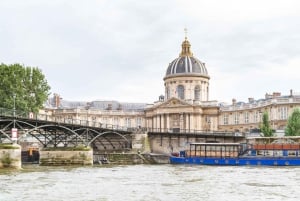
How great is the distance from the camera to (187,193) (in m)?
34.3

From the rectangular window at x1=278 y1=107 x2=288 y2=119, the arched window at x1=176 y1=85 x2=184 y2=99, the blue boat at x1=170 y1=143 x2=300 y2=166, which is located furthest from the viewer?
the arched window at x1=176 y1=85 x2=184 y2=99

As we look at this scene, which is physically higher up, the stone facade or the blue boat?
the stone facade

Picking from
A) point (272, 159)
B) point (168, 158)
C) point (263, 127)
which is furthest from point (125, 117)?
point (272, 159)

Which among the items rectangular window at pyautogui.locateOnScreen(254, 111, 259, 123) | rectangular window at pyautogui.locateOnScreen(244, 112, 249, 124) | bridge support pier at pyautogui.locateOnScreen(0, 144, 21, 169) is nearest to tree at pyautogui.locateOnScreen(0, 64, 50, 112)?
bridge support pier at pyautogui.locateOnScreen(0, 144, 21, 169)

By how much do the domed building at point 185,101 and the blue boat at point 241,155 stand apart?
38.3 meters

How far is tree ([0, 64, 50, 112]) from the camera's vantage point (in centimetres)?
7725

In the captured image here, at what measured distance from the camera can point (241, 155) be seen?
243 feet

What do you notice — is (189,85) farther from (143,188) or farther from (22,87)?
(143,188)

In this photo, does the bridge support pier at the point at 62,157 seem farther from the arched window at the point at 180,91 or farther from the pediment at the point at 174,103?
the arched window at the point at 180,91

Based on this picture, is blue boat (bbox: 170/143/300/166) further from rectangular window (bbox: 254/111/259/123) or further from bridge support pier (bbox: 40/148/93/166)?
rectangular window (bbox: 254/111/259/123)

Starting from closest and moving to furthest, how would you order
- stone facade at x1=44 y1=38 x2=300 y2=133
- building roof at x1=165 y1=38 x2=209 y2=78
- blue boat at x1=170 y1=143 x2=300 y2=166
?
blue boat at x1=170 y1=143 x2=300 y2=166 → stone facade at x1=44 y1=38 x2=300 y2=133 → building roof at x1=165 y1=38 x2=209 y2=78

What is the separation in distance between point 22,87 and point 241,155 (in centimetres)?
3139

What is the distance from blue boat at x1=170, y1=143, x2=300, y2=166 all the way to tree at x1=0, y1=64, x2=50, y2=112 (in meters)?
20.9

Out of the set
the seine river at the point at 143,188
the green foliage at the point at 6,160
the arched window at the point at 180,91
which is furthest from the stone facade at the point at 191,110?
the seine river at the point at 143,188
